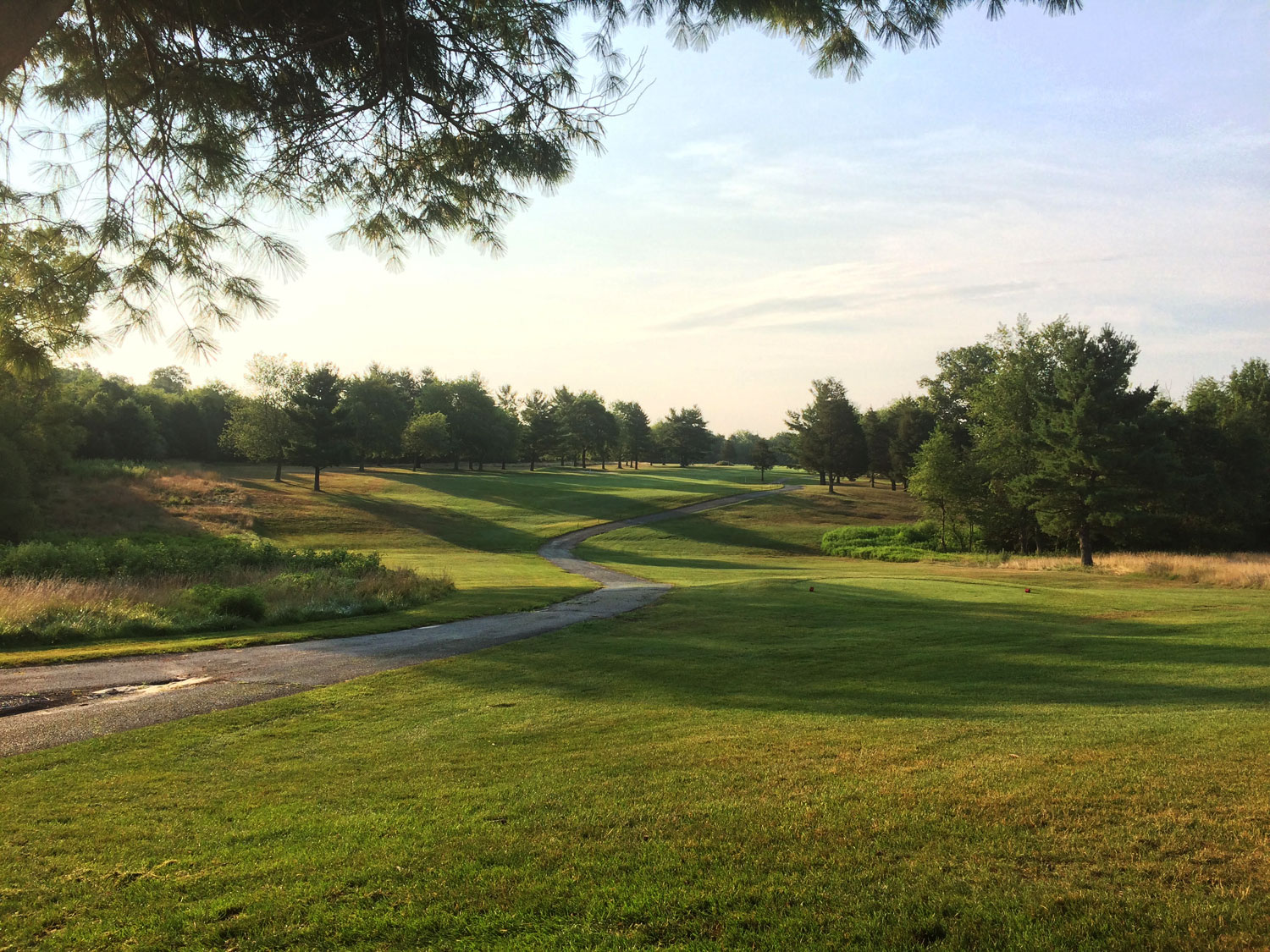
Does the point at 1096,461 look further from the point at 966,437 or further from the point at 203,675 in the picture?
the point at 203,675

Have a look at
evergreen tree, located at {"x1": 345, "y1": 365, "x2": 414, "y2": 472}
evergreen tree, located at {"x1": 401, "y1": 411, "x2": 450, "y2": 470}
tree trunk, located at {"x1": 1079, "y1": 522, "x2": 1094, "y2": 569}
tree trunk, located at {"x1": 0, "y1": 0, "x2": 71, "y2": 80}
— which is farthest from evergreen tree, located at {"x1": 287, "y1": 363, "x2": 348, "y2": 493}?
tree trunk, located at {"x1": 0, "y1": 0, "x2": 71, "y2": 80}

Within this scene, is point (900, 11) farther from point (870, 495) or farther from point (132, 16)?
point (870, 495)

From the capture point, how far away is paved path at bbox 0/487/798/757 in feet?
27.7

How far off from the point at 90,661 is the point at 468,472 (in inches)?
3282

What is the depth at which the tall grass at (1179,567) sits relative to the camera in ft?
89.6

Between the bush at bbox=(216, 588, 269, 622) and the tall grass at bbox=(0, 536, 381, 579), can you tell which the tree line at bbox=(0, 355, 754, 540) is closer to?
the tall grass at bbox=(0, 536, 381, 579)

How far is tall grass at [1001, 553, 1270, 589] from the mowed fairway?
20.0 m

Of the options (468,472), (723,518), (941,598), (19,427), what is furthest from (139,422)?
(941,598)

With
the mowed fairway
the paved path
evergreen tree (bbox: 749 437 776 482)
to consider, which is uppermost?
evergreen tree (bbox: 749 437 776 482)

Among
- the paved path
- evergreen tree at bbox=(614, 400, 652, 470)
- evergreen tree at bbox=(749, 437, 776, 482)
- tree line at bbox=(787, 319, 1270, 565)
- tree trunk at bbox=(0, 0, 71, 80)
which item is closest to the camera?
tree trunk at bbox=(0, 0, 71, 80)

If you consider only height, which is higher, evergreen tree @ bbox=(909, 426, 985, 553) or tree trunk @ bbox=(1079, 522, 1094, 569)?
evergreen tree @ bbox=(909, 426, 985, 553)

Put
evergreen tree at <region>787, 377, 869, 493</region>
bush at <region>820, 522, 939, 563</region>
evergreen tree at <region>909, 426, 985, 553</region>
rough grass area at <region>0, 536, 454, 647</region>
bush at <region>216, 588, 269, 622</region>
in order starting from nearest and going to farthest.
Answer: rough grass area at <region>0, 536, 454, 647</region> → bush at <region>216, 588, 269, 622</region> → bush at <region>820, 522, 939, 563</region> → evergreen tree at <region>909, 426, 985, 553</region> → evergreen tree at <region>787, 377, 869, 493</region>

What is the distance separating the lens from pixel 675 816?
5.28 meters

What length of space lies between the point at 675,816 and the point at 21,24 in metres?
6.26
